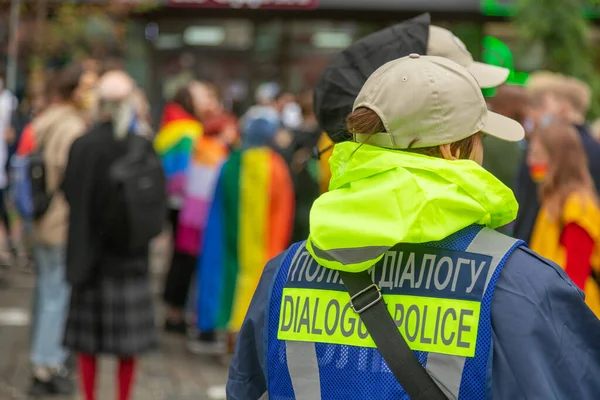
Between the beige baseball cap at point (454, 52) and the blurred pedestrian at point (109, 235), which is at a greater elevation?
the beige baseball cap at point (454, 52)

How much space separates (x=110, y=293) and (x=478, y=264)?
13.9ft

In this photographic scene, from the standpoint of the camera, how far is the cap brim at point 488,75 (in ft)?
11.2

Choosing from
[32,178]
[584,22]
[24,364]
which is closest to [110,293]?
[32,178]

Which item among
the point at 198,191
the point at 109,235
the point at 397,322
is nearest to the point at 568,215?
the point at 109,235

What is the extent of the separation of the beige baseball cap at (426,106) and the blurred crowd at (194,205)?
1.72m

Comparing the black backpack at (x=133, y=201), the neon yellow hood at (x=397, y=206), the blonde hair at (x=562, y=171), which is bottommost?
the black backpack at (x=133, y=201)

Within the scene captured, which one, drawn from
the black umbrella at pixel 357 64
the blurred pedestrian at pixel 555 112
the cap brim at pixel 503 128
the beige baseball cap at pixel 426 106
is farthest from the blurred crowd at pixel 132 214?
the beige baseball cap at pixel 426 106

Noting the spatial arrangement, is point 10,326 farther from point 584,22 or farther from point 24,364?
point 584,22

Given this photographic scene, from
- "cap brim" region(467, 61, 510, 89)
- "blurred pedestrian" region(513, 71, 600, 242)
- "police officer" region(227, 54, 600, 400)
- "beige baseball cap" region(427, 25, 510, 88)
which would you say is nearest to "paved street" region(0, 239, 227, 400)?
"blurred pedestrian" region(513, 71, 600, 242)

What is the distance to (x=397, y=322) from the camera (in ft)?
7.29

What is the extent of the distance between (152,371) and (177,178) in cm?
222

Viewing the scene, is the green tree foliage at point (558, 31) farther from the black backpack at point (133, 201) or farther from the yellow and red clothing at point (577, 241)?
the yellow and red clothing at point (577, 241)

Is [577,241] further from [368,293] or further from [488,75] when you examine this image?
[368,293]

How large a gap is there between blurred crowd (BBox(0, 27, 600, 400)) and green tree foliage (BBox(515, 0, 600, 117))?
370 centimetres
